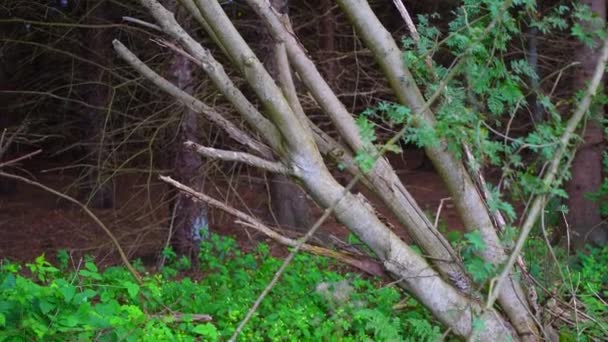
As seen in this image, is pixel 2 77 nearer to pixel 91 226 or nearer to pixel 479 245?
pixel 91 226

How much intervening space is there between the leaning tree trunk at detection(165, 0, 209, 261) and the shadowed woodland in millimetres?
24

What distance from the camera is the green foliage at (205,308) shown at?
4758 mm

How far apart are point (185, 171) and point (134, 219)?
3.85 ft

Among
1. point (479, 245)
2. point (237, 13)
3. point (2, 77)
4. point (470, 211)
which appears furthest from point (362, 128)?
point (2, 77)

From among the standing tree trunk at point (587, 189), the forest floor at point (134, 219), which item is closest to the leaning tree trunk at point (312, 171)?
the forest floor at point (134, 219)

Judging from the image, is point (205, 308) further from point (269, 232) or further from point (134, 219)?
point (134, 219)

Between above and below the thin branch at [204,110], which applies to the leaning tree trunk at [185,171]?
below

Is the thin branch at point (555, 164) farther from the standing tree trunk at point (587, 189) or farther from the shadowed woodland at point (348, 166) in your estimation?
the standing tree trunk at point (587, 189)

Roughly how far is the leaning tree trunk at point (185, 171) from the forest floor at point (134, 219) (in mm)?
212

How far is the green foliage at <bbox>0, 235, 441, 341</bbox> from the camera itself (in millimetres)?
4758

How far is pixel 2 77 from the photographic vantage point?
1313cm

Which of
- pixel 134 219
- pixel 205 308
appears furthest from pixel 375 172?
pixel 134 219

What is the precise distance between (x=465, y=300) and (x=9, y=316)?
2.85 meters

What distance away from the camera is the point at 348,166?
4.88m
